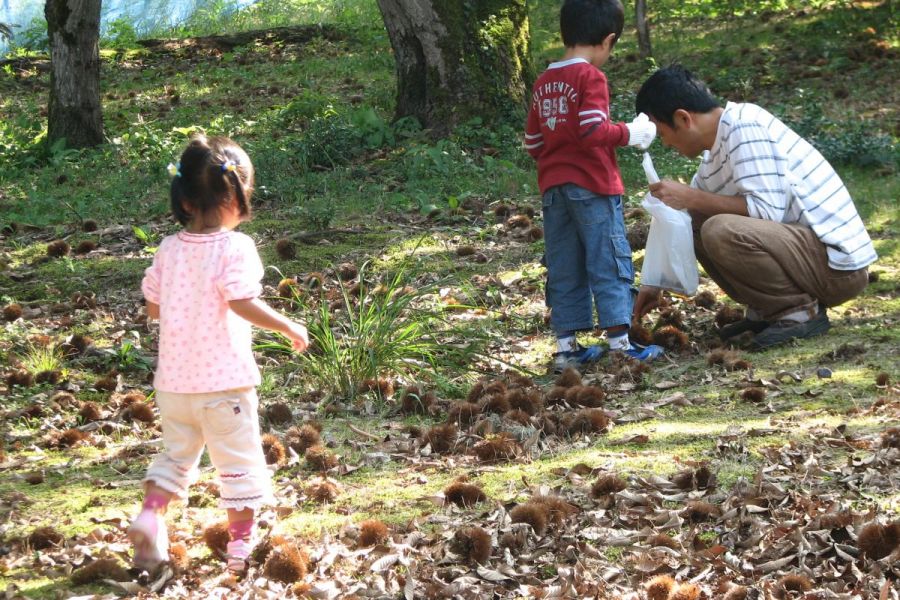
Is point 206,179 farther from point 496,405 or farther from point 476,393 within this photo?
point 476,393

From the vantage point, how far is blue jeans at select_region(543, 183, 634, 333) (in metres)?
5.29

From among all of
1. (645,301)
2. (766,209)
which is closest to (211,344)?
(645,301)

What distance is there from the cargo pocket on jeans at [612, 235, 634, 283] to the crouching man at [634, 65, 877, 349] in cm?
35

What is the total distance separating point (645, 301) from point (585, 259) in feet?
1.58

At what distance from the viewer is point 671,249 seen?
538 cm

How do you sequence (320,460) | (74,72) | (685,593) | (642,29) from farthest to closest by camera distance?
(642,29) → (74,72) → (320,460) → (685,593)

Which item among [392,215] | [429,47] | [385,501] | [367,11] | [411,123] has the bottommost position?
[385,501]

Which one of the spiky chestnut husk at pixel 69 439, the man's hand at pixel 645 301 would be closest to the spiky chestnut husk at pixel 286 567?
the spiky chestnut husk at pixel 69 439

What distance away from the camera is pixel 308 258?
7.14 metres

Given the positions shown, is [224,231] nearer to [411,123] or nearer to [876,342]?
[876,342]

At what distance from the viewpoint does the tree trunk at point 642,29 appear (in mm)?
12234

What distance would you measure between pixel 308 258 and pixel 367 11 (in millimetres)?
10715

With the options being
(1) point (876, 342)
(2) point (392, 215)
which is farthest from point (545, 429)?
(2) point (392, 215)

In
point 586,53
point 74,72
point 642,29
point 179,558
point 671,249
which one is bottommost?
point 179,558
